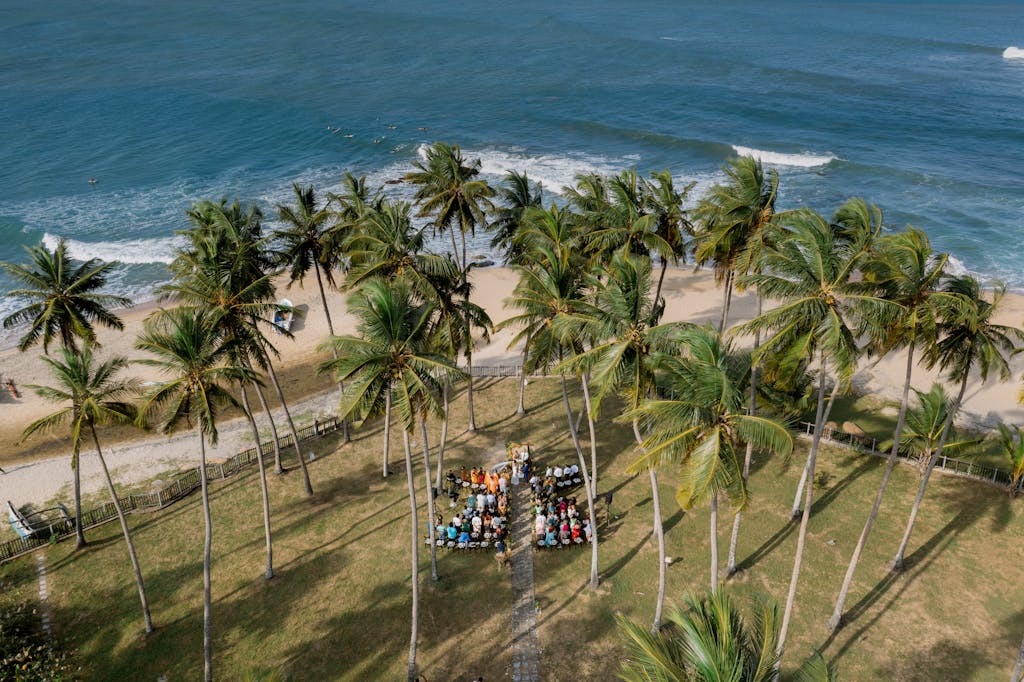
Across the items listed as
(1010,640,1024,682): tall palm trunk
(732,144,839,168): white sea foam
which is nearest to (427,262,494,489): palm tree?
(1010,640,1024,682): tall palm trunk

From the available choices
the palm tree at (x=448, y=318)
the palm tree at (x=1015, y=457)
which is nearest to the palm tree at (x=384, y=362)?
the palm tree at (x=448, y=318)

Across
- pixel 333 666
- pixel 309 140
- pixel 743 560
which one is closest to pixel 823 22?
pixel 309 140

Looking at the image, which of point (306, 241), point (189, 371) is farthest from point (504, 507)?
point (306, 241)

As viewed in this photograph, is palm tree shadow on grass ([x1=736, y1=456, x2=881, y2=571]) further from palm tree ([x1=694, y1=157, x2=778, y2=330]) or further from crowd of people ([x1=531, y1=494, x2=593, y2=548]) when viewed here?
palm tree ([x1=694, y1=157, x2=778, y2=330])

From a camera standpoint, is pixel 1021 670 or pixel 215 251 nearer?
pixel 1021 670

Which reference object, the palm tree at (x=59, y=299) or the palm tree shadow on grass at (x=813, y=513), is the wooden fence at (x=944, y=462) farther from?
the palm tree at (x=59, y=299)

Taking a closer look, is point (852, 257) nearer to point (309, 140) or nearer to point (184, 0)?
point (309, 140)
